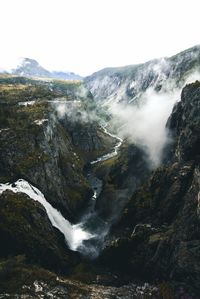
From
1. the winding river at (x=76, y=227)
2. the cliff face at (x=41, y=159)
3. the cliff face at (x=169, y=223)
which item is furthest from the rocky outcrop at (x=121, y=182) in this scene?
the cliff face at (x=169, y=223)

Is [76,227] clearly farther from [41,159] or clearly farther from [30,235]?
[30,235]

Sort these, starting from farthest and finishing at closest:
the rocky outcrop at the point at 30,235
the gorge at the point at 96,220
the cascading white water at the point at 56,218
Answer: the cascading white water at the point at 56,218
the rocky outcrop at the point at 30,235
the gorge at the point at 96,220

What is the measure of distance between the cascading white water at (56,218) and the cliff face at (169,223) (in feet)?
35.7

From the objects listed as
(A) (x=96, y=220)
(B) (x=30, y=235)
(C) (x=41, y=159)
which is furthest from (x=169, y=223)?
(C) (x=41, y=159)

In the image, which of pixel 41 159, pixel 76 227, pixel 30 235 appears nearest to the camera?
pixel 30 235

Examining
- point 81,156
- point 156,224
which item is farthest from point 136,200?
point 81,156

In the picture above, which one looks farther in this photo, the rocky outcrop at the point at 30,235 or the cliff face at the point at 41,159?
the cliff face at the point at 41,159

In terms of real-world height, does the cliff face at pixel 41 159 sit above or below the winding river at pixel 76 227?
above

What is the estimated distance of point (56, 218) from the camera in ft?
349

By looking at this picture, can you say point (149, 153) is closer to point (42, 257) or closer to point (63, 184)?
point (63, 184)

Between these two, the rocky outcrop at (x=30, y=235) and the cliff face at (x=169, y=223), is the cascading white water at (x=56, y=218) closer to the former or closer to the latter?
the rocky outcrop at (x=30, y=235)

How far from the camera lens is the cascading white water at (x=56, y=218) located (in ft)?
326

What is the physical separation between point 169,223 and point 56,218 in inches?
1429

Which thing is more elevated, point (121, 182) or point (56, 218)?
point (121, 182)
